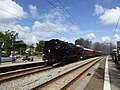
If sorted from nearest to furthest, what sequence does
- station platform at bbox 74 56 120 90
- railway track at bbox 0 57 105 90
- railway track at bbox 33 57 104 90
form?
railway track at bbox 33 57 104 90
railway track at bbox 0 57 105 90
station platform at bbox 74 56 120 90

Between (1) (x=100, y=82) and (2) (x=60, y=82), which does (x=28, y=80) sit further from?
(1) (x=100, y=82)

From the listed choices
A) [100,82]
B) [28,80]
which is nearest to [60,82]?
[28,80]

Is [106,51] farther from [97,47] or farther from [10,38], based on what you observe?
[10,38]

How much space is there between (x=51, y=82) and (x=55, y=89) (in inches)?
80.7

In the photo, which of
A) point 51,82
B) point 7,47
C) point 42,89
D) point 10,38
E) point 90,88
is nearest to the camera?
point 42,89

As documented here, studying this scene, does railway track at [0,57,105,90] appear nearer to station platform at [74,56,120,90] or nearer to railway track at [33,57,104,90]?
railway track at [33,57,104,90]

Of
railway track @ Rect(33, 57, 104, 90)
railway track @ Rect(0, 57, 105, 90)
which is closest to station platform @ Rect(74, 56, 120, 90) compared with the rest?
railway track @ Rect(33, 57, 104, 90)

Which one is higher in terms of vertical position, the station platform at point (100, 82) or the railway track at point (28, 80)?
the railway track at point (28, 80)

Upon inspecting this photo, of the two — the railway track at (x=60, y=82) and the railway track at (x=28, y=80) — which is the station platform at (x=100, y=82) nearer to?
the railway track at (x=60, y=82)

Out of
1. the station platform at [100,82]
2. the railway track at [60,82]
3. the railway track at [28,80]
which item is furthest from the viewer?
the station platform at [100,82]

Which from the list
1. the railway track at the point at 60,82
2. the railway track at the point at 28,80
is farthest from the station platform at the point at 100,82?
the railway track at the point at 28,80

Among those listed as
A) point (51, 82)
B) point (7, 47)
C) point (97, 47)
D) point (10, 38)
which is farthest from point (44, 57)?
point (97, 47)

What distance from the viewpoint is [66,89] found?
37.2ft

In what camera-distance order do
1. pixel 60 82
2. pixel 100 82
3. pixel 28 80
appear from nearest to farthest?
pixel 60 82 < pixel 100 82 < pixel 28 80
